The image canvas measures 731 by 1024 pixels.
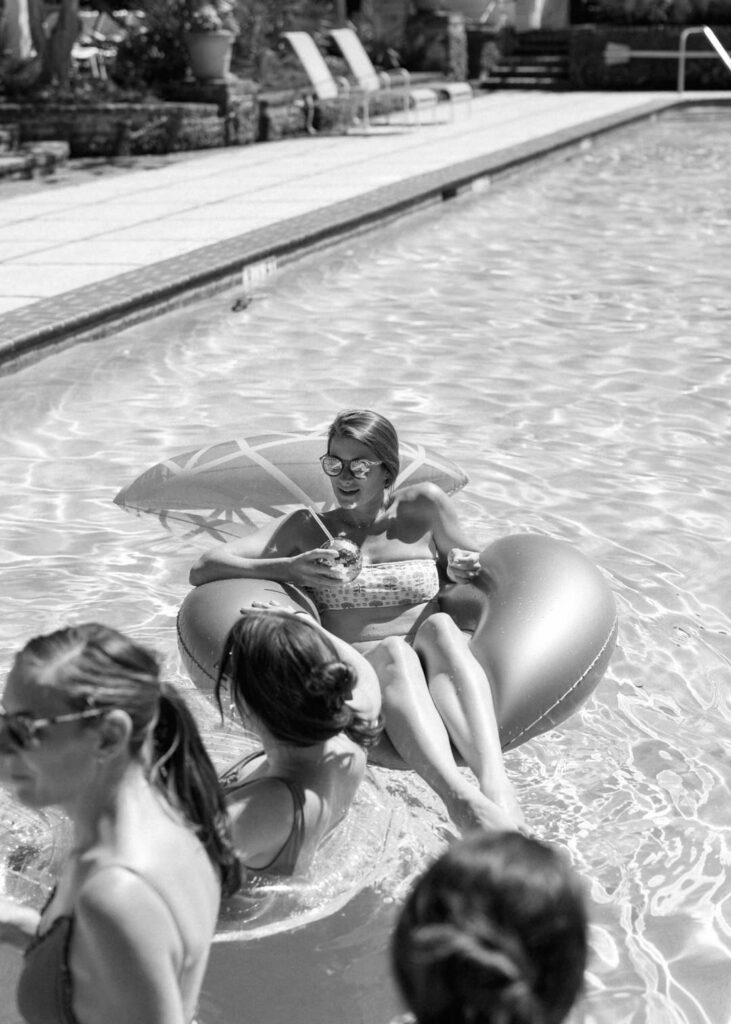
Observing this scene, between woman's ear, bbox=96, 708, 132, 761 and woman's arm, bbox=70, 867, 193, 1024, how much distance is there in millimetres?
155

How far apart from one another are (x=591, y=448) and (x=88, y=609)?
8.46 feet

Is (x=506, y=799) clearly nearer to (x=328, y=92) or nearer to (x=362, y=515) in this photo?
(x=362, y=515)

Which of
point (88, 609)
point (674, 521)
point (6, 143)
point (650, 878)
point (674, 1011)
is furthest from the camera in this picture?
point (6, 143)

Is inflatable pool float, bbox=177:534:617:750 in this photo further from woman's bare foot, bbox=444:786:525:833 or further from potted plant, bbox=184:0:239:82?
potted plant, bbox=184:0:239:82

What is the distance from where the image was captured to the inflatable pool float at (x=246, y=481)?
477cm

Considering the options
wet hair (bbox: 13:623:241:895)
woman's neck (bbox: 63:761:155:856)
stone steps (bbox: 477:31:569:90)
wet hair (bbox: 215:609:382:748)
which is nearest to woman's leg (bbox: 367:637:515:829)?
wet hair (bbox: 215:609:382:748)

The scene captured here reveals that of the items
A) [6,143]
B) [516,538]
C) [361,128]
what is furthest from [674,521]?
[361,128]

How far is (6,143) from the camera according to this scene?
43.9ft

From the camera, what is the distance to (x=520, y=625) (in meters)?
3.66

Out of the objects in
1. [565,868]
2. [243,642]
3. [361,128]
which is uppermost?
[565,868]

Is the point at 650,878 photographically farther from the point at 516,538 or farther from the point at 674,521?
the point at 674,521

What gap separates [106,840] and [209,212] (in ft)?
31.1

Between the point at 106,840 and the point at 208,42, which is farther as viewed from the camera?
the point at 208,42

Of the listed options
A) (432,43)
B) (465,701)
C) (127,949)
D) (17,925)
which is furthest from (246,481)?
(432,43)
